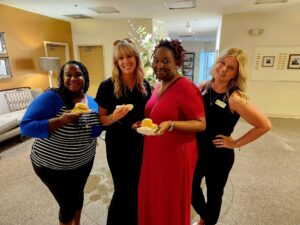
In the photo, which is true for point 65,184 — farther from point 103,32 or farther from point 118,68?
point 103,32

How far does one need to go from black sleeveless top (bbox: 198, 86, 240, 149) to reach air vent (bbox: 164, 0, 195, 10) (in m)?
3.29

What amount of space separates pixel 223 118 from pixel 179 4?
364 cm

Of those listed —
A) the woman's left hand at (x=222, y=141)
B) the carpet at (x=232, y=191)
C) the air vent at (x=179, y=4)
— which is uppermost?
the air vent at (x=179, y=4)

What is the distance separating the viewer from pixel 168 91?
117 centimetres

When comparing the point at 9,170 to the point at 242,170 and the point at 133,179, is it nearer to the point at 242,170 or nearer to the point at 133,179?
the point at 133,179

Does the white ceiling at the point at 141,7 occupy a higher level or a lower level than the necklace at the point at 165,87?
higher

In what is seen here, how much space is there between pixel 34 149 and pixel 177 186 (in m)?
0.94

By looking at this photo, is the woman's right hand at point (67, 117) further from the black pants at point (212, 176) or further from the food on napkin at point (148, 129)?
the black pants at point (212, 176)

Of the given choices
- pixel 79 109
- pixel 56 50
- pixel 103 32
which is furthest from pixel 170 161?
pixel 56 50

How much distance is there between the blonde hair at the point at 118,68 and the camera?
1335mm

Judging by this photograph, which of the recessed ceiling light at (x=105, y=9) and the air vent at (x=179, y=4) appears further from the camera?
the recessed ceiling light at (x=105, y=9)

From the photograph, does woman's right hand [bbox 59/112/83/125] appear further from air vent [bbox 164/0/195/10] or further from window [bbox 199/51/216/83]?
window [bbox 199/51/216/83]

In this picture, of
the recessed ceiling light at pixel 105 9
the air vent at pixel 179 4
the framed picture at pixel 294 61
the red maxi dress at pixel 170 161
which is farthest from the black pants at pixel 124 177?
the framed picture at pixel 294 61

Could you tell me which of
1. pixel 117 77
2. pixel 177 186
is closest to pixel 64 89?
pixel 117 77
